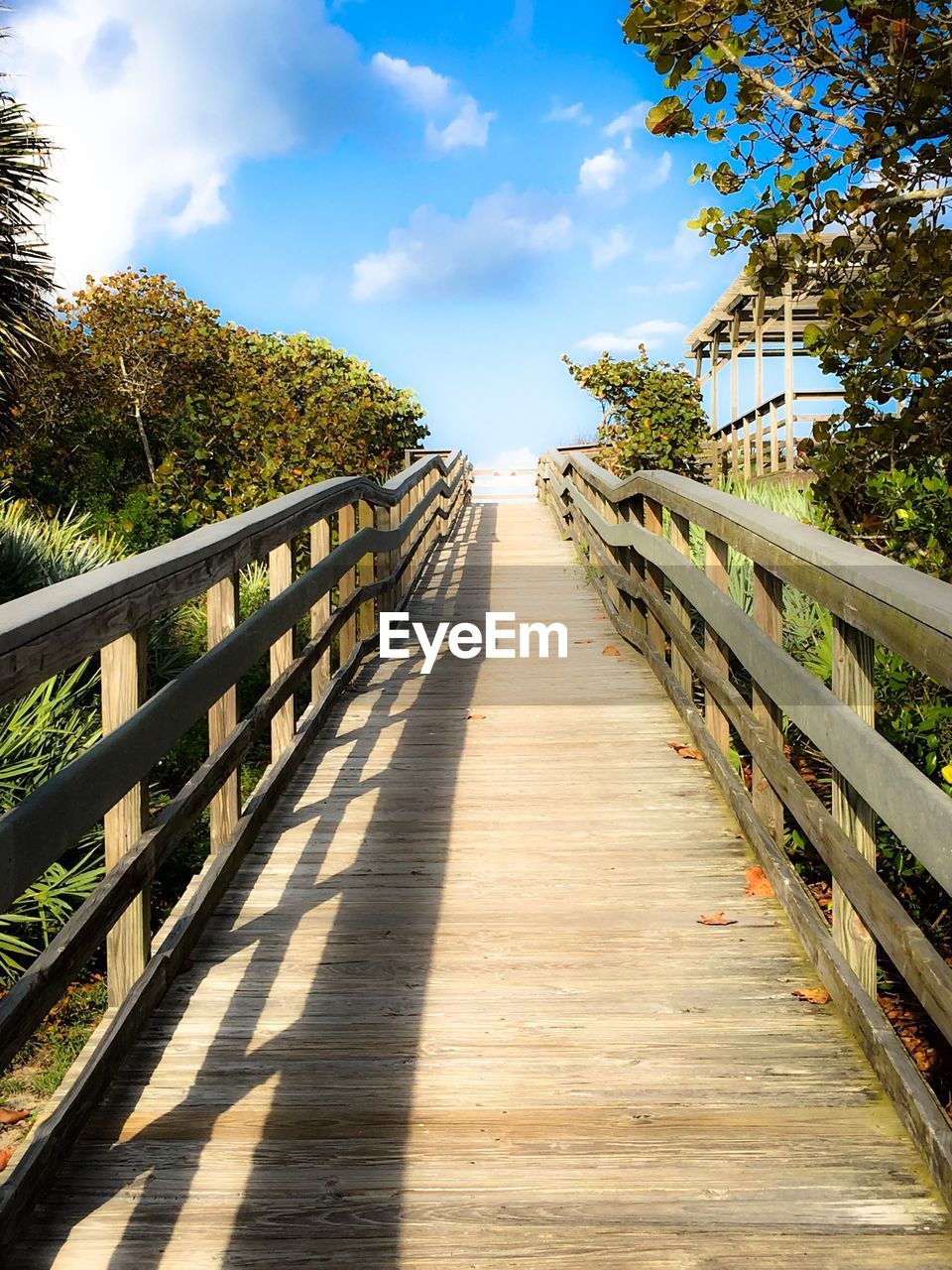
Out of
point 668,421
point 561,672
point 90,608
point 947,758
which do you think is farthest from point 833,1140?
point 668,421

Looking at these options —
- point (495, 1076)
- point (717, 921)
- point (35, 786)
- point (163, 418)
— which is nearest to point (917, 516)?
point (717, 921)

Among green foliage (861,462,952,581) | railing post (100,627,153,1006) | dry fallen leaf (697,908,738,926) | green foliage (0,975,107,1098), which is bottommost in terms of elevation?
green foliage (0,975,107,1098)

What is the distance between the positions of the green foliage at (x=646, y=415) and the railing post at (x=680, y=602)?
1340 centimetres

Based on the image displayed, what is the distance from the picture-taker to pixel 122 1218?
111 inches

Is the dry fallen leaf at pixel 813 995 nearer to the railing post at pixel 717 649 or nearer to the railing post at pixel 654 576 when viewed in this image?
the railing post at pixel 717 649

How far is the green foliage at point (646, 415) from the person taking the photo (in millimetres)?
20406

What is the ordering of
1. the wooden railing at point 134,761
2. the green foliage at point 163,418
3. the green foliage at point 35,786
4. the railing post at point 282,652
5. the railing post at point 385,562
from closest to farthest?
the wooden railing at point 134,761 < the railing post at point 282,652 < the green foliage at point 35,786 < the railing post at point 385,562 < the green foliage at point 163,418

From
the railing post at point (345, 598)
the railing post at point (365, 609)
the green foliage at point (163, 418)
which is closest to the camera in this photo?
the railing post at point (345, 598)

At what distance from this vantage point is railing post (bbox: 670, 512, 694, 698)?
6.43 m

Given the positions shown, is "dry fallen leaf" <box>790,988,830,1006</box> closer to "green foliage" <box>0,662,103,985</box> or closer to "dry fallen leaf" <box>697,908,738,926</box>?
"dry fallen leaf" <box>697,908,738,926</box>

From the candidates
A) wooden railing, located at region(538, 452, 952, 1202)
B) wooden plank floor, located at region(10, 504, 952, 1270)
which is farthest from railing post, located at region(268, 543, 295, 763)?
wooden railing, located at region(538, 452, 952, 1202)

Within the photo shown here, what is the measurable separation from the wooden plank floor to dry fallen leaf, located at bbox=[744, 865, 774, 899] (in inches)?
1.6

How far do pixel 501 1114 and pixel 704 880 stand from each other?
1.69m

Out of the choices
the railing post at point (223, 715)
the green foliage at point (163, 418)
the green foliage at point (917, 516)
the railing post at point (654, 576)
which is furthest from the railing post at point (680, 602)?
the green foliage at point (163, 418)
